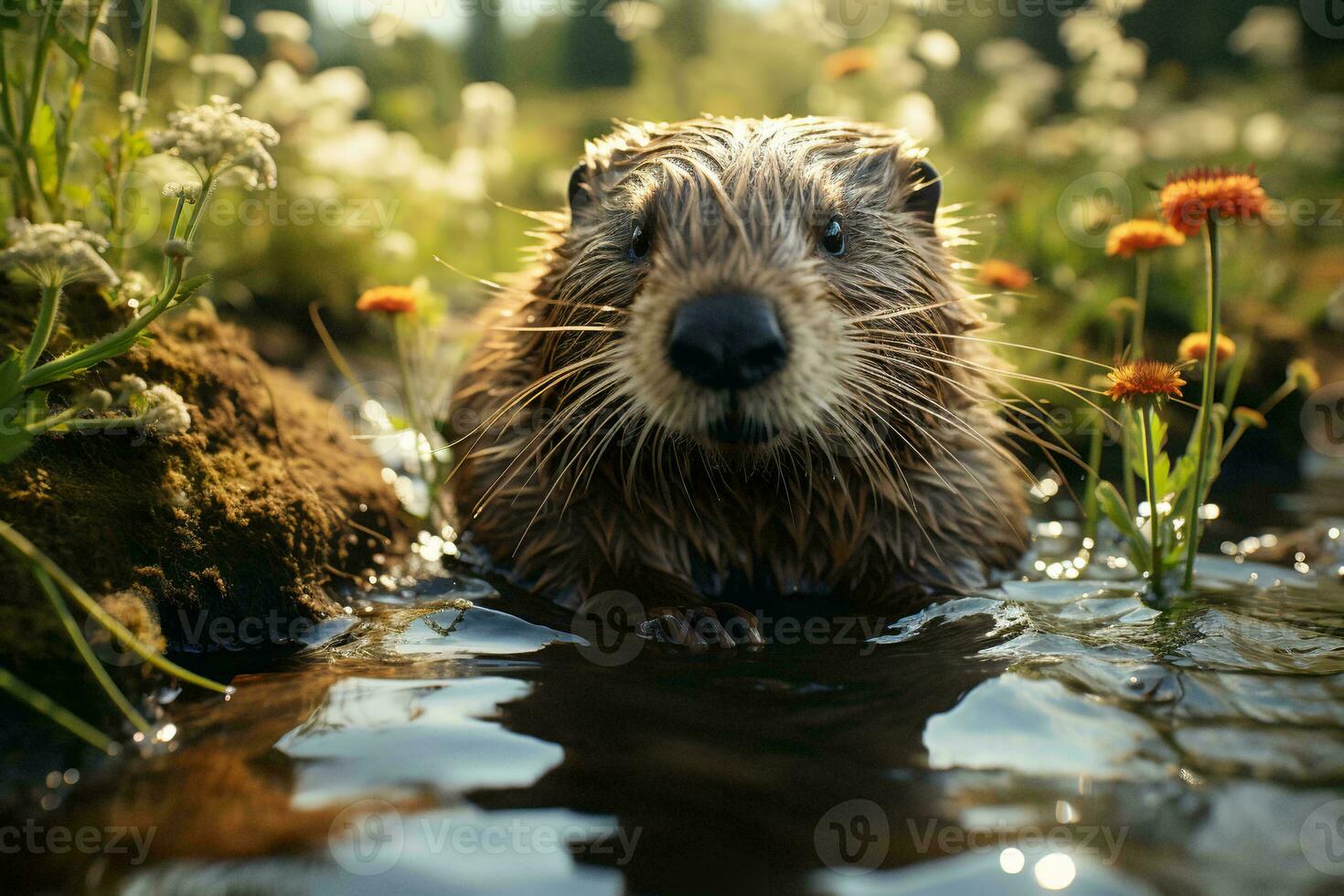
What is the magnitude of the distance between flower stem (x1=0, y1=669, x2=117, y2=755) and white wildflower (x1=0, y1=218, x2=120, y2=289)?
77 cm

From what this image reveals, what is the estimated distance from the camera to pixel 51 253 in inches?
79.4

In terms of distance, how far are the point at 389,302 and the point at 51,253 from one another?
5.23 feet

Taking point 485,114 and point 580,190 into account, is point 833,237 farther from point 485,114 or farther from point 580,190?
point 485,114

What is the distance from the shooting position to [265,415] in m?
3.36

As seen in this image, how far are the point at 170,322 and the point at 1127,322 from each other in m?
5.21

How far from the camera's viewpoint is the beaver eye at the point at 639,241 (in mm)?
3111

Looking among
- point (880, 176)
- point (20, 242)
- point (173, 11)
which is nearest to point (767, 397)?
point (880, 176)

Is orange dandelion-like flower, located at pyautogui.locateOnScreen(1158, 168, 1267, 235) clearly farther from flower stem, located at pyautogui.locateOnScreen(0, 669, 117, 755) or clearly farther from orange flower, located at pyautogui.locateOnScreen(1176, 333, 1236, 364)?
flower stem, located at pyautogui.locateOnScreen(0, 669, 117, 755)

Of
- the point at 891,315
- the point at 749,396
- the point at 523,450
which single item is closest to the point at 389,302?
the point at 523,450

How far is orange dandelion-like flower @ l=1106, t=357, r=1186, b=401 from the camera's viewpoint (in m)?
2.75

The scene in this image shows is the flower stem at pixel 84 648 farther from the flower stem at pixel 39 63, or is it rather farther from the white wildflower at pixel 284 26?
the white wildflower at pixel 284 26

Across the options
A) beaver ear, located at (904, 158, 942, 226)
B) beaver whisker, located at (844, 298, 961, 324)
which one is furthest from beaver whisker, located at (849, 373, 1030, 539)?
beaver ear, located at (904, 158, 942, 226)

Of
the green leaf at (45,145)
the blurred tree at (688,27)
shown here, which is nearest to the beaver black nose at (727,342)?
the green leaf at (45,145)

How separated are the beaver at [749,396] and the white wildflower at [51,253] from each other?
1177 mm
